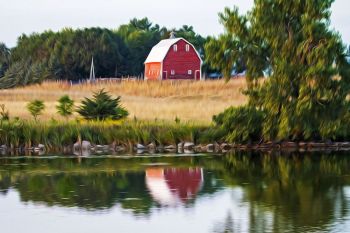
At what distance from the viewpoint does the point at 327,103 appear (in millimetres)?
35500

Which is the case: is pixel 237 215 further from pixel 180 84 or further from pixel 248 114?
pixel 180 84

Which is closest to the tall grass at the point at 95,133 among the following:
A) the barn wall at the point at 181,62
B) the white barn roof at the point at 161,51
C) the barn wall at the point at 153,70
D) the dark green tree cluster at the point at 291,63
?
the dark green tree cluster at the point at 291,63

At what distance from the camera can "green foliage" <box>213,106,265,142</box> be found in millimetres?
35281

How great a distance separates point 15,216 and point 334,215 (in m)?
6.20

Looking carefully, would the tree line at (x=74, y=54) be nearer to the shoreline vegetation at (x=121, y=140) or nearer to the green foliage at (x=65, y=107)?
the green foliage at (x=65, y=107)

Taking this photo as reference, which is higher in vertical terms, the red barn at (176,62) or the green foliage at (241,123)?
the red barn at (176,62)

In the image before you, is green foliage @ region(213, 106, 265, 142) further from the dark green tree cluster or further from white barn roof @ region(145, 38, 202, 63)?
white barn roof @ region(145, 38, 202, 63)

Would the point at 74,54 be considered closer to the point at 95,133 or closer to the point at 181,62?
the point at 181,62

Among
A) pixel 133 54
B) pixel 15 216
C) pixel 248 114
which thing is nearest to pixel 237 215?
pixel 15 216

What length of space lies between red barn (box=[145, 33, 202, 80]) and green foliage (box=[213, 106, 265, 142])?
179ft

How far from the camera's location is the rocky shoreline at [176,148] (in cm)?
3441

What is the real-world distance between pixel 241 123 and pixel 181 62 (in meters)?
56.5

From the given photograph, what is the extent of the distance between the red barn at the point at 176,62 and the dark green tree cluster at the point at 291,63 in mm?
53931

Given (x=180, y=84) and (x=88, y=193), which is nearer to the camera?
(x=88, y=193)
